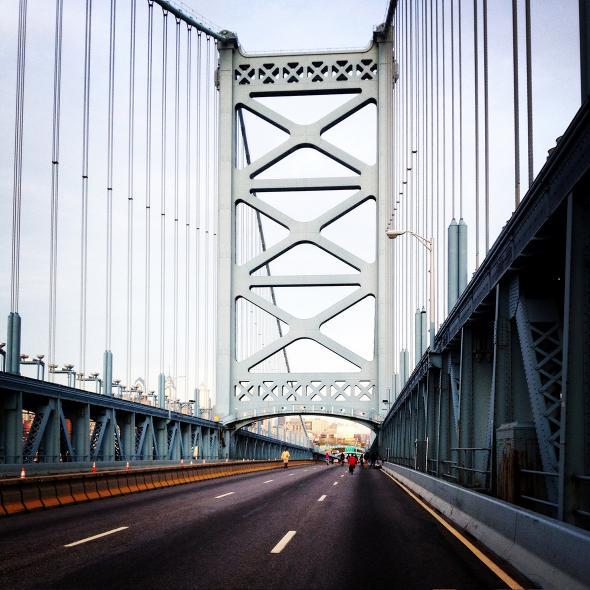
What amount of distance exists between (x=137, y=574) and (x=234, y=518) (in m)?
7.01

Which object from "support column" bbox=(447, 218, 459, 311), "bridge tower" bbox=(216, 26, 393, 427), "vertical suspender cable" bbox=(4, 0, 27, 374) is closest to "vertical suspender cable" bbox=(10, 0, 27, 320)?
"vertical suspender cable" bbox=(4, 0, 27, 374)

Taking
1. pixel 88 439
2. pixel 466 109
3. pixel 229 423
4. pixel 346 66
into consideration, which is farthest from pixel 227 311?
pixel 466 109

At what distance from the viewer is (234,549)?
12.2 metres

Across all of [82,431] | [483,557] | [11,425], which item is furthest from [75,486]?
[82,431]

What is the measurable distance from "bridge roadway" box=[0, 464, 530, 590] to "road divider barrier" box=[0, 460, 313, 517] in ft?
2.23

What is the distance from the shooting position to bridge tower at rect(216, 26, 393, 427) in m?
68.9

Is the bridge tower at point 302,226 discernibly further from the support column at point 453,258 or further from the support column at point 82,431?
the support column at point 453,258

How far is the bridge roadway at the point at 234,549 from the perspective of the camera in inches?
383

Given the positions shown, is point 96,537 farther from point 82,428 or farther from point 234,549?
point 82,428

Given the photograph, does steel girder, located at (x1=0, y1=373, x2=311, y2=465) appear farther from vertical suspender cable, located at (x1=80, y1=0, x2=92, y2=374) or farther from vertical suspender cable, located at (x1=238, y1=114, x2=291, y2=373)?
vertical suspender cable, located at (x1=238, y1=114, x2=291, y2=373)

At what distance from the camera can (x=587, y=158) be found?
945 centimetres

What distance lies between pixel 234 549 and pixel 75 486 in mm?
10935

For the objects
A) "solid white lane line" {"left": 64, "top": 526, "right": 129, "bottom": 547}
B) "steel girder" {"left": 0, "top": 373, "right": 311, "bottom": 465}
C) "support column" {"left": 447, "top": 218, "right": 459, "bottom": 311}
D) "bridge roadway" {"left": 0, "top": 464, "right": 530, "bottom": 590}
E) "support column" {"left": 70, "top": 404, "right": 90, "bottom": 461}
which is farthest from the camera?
"support column" {"left": 70, "top": 404, "right": 90, "bottom": 461}

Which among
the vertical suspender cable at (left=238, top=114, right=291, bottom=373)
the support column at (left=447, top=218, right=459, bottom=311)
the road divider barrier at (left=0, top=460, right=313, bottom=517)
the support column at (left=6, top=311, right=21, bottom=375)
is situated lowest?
the road divider barrier at (left=0, top=460, right=313, bottom=517)
